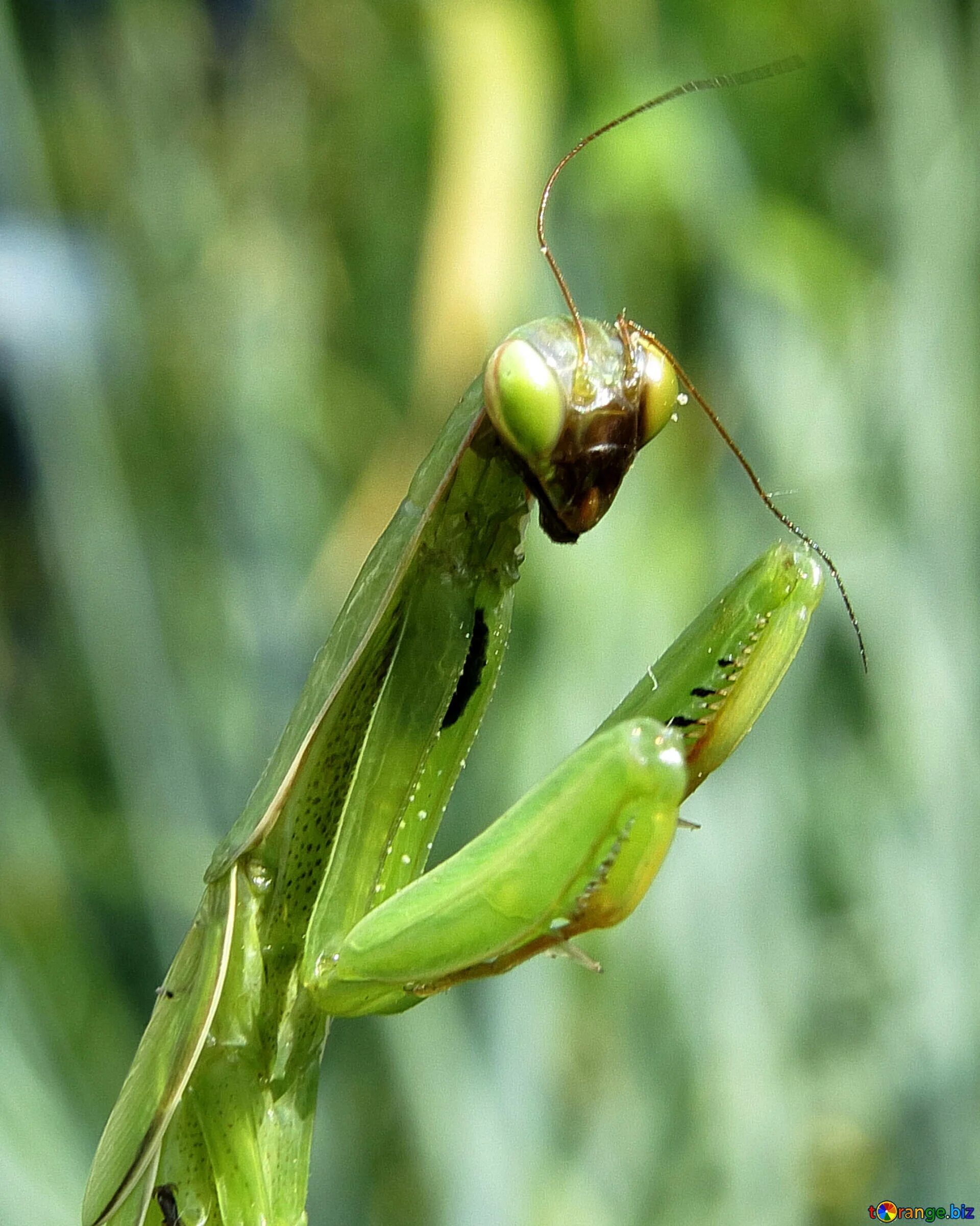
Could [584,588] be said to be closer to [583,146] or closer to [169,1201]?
[583,146]

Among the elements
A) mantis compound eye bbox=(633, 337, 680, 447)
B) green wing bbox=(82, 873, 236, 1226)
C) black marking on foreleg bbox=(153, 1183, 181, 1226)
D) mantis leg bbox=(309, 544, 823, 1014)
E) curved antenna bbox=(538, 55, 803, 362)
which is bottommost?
black marking on foreleg bbox=(153, 1183, 181, 1226)

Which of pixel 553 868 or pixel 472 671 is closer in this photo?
pixel 553 868

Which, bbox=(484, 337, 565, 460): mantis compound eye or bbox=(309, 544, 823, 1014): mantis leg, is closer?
bbox=(309, 544, 823, 1014): mantis leg

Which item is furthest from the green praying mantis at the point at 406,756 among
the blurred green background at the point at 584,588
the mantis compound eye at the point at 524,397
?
the blurred green background at the point at 584,588

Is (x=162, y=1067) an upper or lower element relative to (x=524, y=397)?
lower

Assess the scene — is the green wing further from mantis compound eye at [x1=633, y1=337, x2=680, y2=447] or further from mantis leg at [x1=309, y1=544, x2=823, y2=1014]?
mantis compound eye at [x1=633, y1=337, x2=680, y2=447]

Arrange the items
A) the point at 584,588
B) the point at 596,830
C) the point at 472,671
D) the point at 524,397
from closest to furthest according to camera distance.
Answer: the point at 596,830
the point at 524,397
the point at 472,671
the point at 584,588

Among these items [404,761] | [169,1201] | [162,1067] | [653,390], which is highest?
[653,390]

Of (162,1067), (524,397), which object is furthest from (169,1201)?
(524,397)

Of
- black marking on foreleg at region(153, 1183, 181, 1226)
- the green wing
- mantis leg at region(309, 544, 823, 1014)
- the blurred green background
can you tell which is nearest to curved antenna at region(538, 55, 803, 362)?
mantis leg at region(309, 544, 823, 1014)
